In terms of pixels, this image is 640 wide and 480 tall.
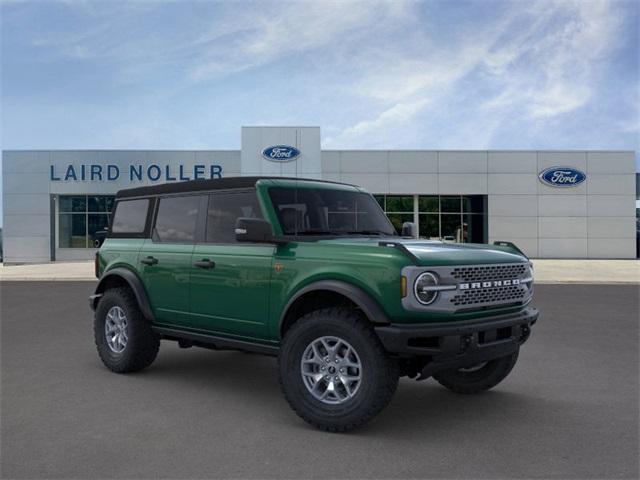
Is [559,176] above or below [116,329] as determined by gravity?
above

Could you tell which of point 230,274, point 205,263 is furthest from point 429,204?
point 230,274

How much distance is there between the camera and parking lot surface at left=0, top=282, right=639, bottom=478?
3.88m

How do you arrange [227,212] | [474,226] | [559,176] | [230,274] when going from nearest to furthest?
[230,274], [227,212], [559,176], [474,226]

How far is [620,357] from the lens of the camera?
7.51 meters

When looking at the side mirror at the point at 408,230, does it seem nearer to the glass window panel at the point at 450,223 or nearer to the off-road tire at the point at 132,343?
the off-road tire at the point at 132,343

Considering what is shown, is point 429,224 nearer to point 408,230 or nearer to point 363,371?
point 408,230

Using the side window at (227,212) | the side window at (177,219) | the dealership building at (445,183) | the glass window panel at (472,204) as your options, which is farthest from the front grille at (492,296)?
the glass window panel at (472,204)

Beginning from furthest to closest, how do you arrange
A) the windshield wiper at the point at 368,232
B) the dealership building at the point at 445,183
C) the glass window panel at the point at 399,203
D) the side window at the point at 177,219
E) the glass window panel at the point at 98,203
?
1. the glass window panel at the point at 98,203
2. the glass window panel at the point at 399,203
3. the dealership building at the point at 445,183
4. the side window at the point at 177,219
5. the windshield wiper at the point at 368,232

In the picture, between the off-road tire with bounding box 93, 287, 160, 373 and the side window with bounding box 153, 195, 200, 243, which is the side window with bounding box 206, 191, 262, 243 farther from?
the off-road tire with bounding box 93, 287, 160, 373

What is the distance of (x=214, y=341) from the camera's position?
568 cm

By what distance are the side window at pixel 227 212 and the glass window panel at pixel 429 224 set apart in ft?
92.9

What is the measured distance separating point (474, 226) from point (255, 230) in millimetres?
30963

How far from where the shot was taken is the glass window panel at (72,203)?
112ft

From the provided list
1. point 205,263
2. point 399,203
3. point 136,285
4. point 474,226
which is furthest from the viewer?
point 474,226
